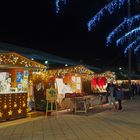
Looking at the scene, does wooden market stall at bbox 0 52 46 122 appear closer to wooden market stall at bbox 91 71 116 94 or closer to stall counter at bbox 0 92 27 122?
stall counter at bbox 0 92 27 122

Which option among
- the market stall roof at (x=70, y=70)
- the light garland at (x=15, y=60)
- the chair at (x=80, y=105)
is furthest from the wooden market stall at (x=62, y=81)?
the light garland at (x=15, y=60)

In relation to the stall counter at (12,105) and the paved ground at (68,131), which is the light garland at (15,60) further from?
the paved ground at (68,131)

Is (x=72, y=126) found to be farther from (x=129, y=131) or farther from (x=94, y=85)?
(x=94, y=85)

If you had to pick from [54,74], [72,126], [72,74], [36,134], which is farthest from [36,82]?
[36,134]

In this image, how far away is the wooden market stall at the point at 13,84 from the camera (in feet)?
46.2

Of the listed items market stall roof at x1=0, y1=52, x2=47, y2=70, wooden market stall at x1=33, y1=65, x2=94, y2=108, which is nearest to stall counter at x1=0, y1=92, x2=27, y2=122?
market stall roof at x1=0, y1=52, x2=47, y2=70

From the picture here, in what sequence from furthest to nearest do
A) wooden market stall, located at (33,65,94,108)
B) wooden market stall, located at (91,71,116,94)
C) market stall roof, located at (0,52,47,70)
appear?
1. wooden market stall, located at (91,71,116,94)
2. wooden market stall, located at (33,65,94,108)
3. market stall roof, located at (0,52,47,70)

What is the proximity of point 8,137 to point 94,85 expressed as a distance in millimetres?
17107

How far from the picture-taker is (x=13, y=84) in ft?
51.1

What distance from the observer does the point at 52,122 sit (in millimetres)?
13781

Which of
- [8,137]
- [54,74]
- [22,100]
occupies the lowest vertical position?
[8,137]

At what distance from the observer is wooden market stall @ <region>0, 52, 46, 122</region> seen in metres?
14.1

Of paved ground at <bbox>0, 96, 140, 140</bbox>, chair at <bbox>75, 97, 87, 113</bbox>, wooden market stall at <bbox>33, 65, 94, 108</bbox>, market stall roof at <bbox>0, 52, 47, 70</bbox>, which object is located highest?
market stall roof at <bbox>0, 52, 47, 70</bbox>

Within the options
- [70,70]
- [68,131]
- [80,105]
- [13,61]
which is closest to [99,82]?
[70,70]
